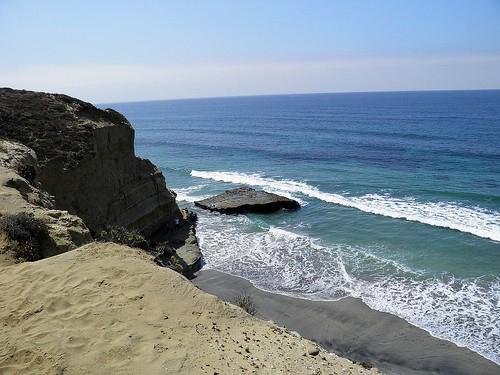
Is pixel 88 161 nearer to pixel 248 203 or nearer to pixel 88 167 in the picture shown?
pixel 88 167

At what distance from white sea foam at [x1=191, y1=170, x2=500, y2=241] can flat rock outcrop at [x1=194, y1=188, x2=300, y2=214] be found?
3.79m

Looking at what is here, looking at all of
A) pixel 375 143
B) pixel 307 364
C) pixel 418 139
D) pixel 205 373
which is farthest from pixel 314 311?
pixel 418 139

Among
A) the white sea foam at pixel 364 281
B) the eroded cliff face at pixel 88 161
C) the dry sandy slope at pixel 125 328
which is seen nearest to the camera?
the dry sandy slope at pixel 125 328

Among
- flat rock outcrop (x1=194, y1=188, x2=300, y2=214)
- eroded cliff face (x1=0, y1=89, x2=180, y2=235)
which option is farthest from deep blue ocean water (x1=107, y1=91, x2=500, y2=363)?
eroded cliff face (x1=0, y1=89, x2=180, y2=235)

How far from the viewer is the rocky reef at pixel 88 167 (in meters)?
20.8

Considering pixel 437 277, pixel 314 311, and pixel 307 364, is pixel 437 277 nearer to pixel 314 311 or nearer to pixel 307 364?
pixel 314 311

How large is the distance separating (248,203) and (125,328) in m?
25.2

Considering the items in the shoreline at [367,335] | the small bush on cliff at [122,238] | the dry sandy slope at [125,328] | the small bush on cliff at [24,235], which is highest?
the small bush on cliff at [24,235]

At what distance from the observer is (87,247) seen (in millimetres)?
10938

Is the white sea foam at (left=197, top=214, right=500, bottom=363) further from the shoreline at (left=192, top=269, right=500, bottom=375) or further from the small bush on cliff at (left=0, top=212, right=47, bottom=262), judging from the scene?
the small bush on cliff at (left=0, top=212, right=47, bottom=262)

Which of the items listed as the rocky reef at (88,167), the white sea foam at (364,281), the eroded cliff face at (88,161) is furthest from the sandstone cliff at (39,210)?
the white sea foam at (364,281)

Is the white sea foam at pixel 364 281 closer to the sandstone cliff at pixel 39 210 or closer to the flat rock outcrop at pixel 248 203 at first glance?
the flat rock outcrop at pixel 248 203

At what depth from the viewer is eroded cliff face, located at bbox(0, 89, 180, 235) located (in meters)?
21.4

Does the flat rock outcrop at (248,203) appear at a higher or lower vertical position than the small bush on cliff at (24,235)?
lower
